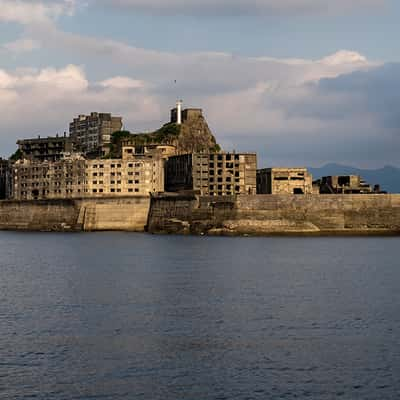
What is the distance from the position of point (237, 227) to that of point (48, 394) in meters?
87.8

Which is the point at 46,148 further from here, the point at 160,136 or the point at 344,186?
the point at 344,186

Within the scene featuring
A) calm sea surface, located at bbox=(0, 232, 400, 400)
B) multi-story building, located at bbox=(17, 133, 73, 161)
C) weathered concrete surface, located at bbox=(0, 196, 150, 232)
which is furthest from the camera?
multi-story building, located at bbox=(17, 133, 73, 161)

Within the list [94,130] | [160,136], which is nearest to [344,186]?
[160,136]

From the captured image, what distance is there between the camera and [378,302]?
48938 mm

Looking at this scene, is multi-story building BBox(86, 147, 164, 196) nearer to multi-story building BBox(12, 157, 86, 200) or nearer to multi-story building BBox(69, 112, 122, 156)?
multi-story building BBox(12, 157, 86, 200)

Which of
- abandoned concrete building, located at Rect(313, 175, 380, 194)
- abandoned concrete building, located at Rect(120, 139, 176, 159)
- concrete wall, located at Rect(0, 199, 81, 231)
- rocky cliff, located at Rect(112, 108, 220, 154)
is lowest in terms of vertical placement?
concrete wall, located at Rect(0, 199, 81, 231)

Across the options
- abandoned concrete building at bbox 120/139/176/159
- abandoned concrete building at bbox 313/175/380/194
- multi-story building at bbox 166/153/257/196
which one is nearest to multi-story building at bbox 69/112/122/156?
abandoned concrete building at bbox 120/139/176/159

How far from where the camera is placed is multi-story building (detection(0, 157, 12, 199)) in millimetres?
154500

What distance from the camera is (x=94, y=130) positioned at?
186 m

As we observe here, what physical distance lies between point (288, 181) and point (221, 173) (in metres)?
12.5

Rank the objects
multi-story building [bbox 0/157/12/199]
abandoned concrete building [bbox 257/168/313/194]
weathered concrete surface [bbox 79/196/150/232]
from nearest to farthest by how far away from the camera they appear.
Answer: weathered concrete surface [bbox 79/196/150/232] → abandoned concrete building [bbox 257/168/313/194] → multi-story building [bbox 0/157/12/199]

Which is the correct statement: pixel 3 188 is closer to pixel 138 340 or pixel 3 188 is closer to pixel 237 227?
pixel 237 227

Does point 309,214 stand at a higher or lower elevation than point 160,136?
lower

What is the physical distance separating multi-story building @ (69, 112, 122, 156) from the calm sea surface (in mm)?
107468
